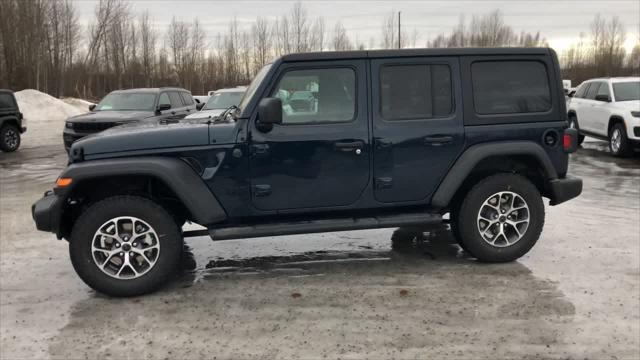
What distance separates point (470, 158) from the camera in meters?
4.86

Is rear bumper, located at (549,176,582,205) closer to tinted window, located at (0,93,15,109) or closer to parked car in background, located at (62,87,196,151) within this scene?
parked car in background, located at (62,87,196,151)

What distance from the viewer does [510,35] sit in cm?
5259

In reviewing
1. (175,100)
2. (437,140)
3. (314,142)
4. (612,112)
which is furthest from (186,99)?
(437,140)

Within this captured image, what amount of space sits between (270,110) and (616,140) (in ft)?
36.6

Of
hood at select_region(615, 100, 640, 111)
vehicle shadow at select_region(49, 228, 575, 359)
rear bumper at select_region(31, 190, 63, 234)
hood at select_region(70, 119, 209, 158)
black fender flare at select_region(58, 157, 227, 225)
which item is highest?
hood at select_region(615, 100, 640, 111)

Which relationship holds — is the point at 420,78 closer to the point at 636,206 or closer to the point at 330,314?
the point at 330,314

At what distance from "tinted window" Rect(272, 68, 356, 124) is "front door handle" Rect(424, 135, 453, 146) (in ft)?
2.34

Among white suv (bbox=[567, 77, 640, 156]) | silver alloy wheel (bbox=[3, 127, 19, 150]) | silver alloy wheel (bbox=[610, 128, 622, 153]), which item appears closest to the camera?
white suv (bbox=[567, 77, 640, 156])

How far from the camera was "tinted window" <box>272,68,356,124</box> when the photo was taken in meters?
4.74

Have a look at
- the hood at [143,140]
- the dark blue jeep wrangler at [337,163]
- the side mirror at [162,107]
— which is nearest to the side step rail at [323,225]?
the dark blue jeep wrangler at [337,163]

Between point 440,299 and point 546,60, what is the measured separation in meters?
2.58

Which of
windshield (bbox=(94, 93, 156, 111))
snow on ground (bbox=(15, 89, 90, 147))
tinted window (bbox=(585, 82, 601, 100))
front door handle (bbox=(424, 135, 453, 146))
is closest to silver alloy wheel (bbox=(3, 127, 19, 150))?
windshield (bbox=(94, 93, 156, 111))

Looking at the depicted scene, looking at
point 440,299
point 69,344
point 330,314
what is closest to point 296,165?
point 330,314

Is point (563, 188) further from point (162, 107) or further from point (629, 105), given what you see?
point (162, 107)
